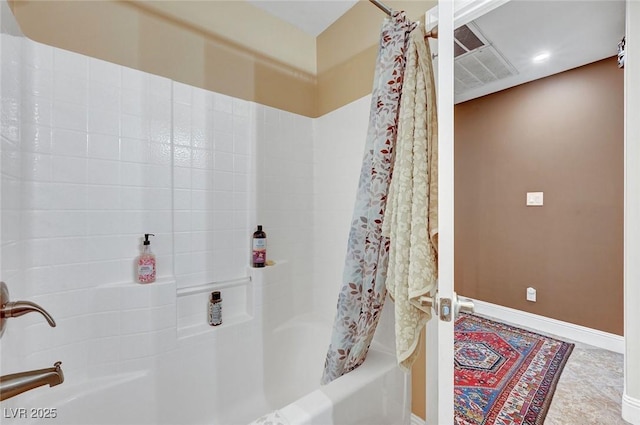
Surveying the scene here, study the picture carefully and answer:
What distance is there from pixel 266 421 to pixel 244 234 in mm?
940

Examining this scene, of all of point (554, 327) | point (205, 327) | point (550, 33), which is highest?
point (550, 33)

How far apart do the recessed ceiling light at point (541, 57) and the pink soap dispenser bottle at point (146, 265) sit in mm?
1947

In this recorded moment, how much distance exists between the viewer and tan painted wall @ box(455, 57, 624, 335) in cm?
126

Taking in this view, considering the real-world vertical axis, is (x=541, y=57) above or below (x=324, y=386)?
above

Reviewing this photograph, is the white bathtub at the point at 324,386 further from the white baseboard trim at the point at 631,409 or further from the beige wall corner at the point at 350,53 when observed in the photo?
the beige wall corner at the point at 350,53

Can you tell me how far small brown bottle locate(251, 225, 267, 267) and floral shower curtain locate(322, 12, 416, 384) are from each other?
61 cm

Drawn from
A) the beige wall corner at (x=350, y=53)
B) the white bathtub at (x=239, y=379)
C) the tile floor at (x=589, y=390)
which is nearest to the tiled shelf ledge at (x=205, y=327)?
the white bathtub at (x=239, y=379)

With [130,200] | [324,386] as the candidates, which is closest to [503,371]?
[324,386]

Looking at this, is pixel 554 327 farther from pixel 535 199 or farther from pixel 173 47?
pixel 173 47

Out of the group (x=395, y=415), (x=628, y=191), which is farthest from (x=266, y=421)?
(x=628, y=191)

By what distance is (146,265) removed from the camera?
1188 mm

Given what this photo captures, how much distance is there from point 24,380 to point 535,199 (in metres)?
2.09

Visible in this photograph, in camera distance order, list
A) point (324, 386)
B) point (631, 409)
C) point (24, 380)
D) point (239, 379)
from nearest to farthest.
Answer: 1. point (24, 380)
2. point (324, 386)
3. point (631, 409)
4. point (239, 379)

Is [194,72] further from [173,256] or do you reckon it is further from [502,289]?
[502,289]
